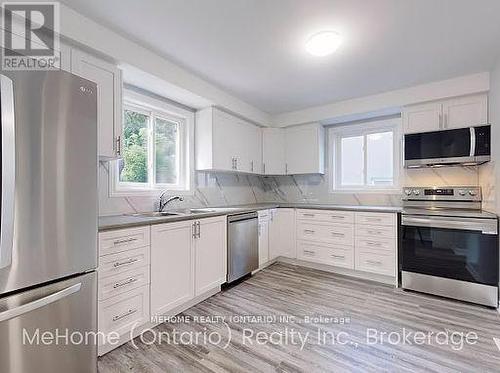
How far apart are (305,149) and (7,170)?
356 cm

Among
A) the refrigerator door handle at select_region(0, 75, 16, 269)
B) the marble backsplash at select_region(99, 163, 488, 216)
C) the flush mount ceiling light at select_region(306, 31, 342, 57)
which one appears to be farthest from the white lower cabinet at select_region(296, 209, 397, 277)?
the refrigerator door handle at select_region(0, 75, 16, 269)

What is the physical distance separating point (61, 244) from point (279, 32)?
2044 millimetres

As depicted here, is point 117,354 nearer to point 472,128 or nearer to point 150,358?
point 150,358

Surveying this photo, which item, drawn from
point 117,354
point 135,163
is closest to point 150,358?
point 117,354

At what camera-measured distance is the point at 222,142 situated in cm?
331

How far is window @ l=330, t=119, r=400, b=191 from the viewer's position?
3.60 m

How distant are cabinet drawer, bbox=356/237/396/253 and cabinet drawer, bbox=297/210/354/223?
A: 0.28 m

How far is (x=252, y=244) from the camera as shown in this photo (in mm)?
3207

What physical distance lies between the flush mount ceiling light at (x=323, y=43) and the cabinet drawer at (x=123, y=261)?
7.07 feet

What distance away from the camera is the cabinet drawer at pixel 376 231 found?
9.61 feet

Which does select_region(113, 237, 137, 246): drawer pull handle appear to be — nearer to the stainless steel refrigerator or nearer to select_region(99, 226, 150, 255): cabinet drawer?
select_region(99, 226, 150, 255): cabinet drawer

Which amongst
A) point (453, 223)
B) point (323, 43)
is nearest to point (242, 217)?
point (323, 43)

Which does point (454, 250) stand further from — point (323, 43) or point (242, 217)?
point (323, 43)

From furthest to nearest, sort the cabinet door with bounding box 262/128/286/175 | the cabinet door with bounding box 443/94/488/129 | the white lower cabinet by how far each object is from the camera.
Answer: the cabinet door with bounding box 262/128/286/175, the white lower cabinet, the cabinet door with bounding box 443/94/488/129
